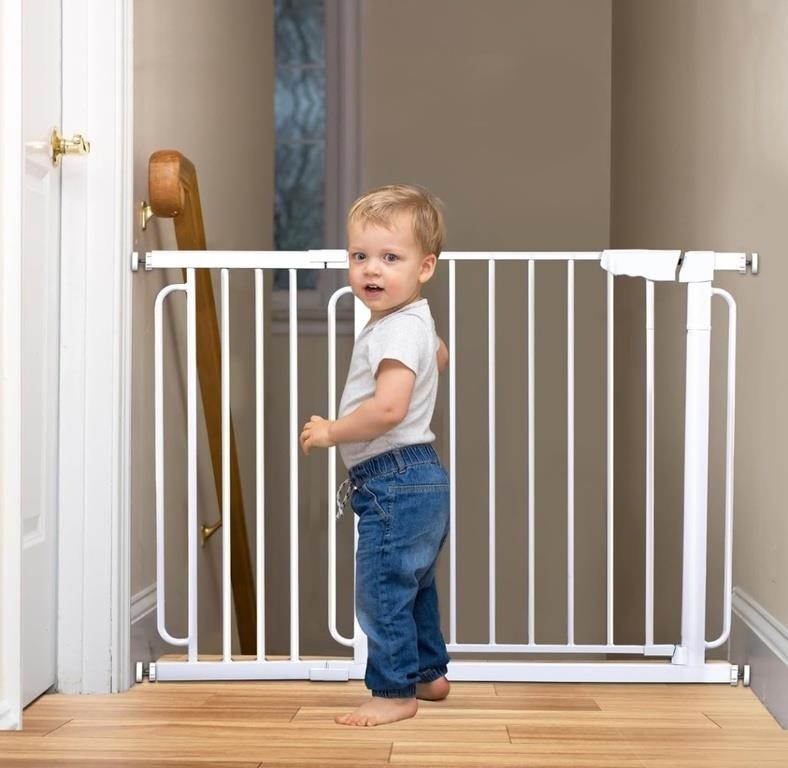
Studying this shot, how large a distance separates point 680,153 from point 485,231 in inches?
66.9

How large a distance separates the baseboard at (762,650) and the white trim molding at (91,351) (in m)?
1.21

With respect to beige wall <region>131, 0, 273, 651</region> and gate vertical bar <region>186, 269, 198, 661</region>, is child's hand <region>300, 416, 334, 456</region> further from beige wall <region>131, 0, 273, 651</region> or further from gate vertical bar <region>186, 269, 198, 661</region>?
beige wall <region>131, 0, 273, 651</region>

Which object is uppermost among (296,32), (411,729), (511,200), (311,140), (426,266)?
(296,32)

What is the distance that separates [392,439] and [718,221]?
121 cm

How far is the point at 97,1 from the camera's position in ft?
7.30

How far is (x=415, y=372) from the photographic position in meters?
1.90

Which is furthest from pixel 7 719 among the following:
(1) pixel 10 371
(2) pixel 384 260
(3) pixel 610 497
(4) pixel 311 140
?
(4) pixel 311 140

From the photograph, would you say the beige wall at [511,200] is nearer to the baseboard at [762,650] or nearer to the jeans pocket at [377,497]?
the baseboard at [762,650]

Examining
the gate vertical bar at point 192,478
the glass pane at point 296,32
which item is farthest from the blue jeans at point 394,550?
the glass pane at point 296,32

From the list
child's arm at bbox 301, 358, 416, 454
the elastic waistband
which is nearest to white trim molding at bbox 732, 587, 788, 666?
the elastic waistband

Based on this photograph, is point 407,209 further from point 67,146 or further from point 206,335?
point 206,335

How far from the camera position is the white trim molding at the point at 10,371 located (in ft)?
5.92

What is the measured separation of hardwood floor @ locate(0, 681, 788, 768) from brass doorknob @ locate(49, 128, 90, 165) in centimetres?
101

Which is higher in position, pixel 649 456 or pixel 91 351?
pixel 91 351
